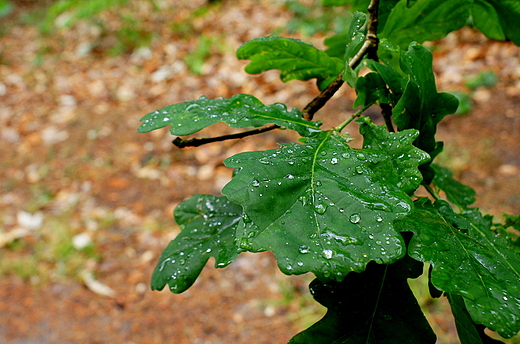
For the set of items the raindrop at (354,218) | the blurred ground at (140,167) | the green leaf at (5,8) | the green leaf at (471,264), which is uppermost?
the raindrop at (354,218)

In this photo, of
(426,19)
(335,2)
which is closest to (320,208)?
(426,19)

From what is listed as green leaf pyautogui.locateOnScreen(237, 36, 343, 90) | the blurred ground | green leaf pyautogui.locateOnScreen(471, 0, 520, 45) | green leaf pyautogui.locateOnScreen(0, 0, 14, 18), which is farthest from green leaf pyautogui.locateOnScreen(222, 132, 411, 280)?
green leaf pyautogui.locateOnScreen(0, 0, 14, 18)

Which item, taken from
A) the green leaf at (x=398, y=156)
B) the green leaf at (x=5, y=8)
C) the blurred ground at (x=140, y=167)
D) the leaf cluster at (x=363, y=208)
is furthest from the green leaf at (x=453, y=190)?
the green leaf at (x=5, y=8)

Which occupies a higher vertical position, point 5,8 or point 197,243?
point 197,243

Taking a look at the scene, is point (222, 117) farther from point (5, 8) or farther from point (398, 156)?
point (5, 8)

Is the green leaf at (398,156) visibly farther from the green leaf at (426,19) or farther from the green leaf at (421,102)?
the green leaf at (426,19)

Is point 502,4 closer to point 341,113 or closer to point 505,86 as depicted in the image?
point 341,113
